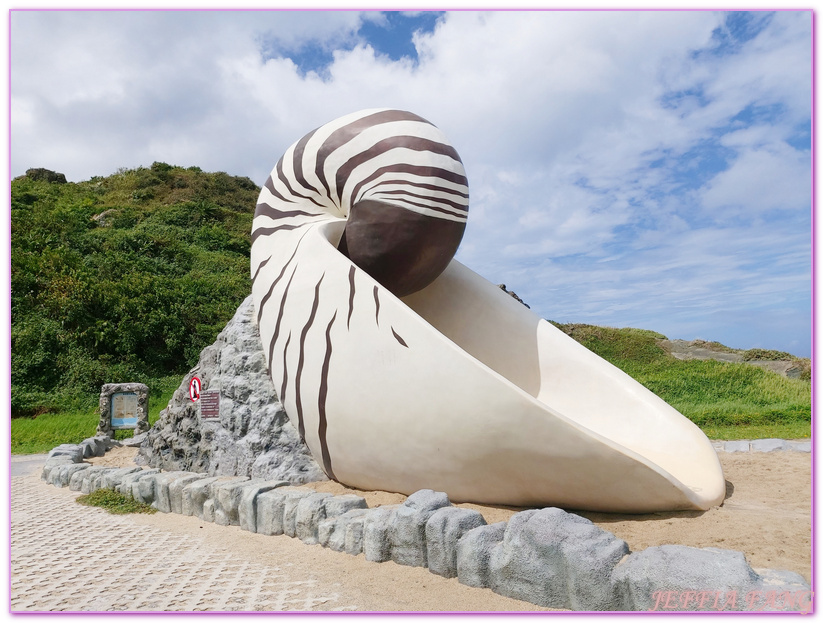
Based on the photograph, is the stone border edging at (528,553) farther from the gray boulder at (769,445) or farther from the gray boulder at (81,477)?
the gray boulder at (769,445)

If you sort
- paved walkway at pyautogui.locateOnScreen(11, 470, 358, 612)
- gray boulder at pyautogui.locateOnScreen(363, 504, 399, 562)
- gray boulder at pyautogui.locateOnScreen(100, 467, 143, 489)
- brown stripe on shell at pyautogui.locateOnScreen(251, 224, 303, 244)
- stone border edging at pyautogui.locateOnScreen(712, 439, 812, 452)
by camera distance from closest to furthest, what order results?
paved walkway at pyautogui.locateOnScreen(11, 470, 358, 612), gray boulder at pyautogui.locateOnScreen(363, 504, 399, 562), gray boulder at pyautogui.locateOnScreen(100, 467, 143, 489), brown stripe on shell at pyautogui.locateOnScreen(251, 224, 303, 244), stone border edging at pyautogui.locateOnScreen(712, 439, 812, 452)

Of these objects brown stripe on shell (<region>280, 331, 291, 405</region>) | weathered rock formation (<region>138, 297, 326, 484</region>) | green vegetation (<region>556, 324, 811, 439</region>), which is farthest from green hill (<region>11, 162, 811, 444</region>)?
brown stripe on shell (<region>280, 331, 291, 405</region>)

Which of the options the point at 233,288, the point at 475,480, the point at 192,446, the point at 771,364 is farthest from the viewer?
the point at 233,288

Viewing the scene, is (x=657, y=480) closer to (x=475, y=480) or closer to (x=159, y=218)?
(x=475, y=480)

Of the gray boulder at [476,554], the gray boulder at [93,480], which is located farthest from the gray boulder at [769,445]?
the gray boulder at [93,480]

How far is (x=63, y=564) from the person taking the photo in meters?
4.05

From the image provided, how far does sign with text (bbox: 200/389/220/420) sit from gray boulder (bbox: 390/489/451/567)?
3.86 m

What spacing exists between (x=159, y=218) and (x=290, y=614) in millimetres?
28095

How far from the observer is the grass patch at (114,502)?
5.81 metres

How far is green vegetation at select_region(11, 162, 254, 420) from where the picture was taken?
14.9 metres

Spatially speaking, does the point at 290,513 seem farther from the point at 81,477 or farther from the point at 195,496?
the point at 81,477

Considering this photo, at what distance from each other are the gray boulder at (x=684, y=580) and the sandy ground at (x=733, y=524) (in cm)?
78

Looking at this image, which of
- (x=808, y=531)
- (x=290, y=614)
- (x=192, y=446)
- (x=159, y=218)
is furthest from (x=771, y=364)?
(x=159, y=218)

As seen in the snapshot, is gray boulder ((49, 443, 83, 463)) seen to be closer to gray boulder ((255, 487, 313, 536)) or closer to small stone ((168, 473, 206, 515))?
small stone ((168, 473, 206, 515))
